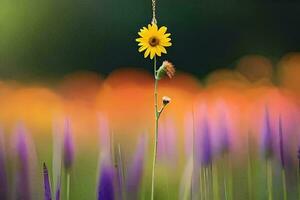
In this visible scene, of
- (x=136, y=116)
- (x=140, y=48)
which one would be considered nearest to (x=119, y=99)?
(x=136, y=116)

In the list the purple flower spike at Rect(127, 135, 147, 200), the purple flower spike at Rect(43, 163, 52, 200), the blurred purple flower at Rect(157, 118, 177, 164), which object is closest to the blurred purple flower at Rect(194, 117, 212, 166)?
the blurred purple flower at Rect(157, 118, 177, 164)

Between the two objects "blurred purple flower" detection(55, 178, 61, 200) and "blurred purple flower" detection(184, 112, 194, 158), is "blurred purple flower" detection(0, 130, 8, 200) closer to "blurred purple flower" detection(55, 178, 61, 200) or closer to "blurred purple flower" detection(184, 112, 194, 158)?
"blurred purple flower" detection(55, 178, 61, 200)

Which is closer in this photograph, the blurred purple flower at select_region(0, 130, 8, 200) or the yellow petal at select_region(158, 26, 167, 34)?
the blurred purple flower at select_region(0, 130, 8, 200)

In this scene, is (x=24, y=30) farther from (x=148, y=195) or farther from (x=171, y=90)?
(x=148, y=195)

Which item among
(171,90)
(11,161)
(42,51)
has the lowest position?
(11,161)

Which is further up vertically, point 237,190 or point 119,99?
point 119,99

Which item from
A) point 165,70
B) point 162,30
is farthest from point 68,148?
point 162,30
